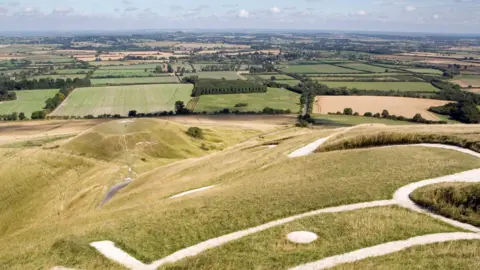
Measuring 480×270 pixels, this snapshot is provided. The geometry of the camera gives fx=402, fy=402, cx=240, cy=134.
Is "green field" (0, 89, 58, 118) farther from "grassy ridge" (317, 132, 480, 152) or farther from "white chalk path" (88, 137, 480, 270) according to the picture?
"white chalk path" (88, 137, 480, 270)

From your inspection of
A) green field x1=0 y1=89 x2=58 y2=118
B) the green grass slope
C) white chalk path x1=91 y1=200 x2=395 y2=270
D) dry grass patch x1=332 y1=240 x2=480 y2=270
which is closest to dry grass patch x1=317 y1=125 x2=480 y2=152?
white chalk path x1=91 y1=200 x2=395 y2=270

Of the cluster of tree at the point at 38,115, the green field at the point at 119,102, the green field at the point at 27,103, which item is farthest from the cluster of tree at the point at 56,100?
the cluster of tree at the point at 38,115

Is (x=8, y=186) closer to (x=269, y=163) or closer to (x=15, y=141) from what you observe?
(x=269, y=163)

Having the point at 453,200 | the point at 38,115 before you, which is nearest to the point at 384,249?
the point at 453,200

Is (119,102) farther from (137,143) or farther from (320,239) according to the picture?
(320,239)

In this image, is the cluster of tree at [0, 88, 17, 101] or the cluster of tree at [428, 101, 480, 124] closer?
the cluster of tree at [428, 101, 480, 124]

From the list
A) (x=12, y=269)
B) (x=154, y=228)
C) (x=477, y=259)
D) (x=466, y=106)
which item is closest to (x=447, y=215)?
(x=477, y=259)

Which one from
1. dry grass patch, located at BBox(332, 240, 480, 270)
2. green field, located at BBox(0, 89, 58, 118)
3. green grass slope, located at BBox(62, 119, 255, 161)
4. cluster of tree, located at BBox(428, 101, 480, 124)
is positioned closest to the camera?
dry grass patch, located at BBox(332, 240, 480, 270)
